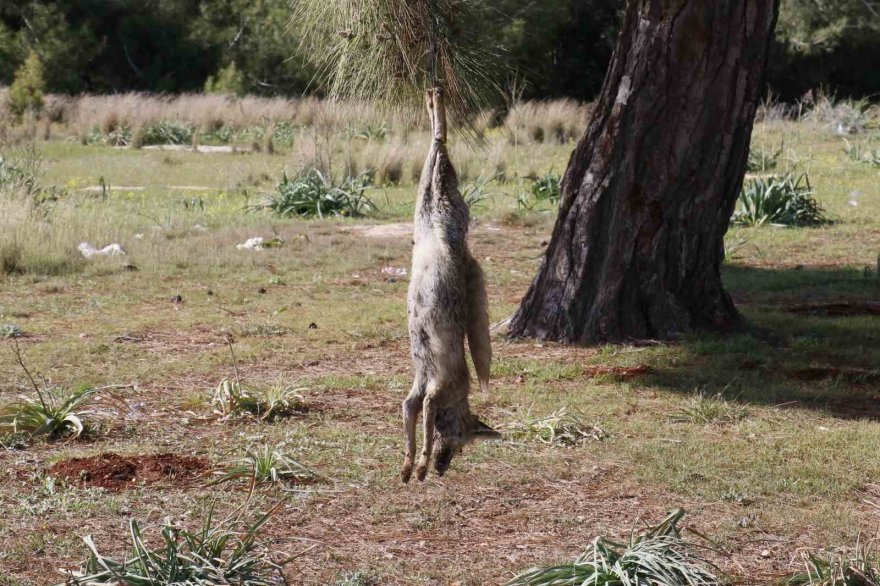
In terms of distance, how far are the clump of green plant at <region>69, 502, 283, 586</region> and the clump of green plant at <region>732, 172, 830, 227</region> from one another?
11685 mm

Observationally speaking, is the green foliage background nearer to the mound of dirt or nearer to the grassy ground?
the grassy ground

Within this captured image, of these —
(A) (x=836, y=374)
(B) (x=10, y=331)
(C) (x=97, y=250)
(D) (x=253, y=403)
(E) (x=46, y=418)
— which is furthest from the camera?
(C) (x=97, y=250)

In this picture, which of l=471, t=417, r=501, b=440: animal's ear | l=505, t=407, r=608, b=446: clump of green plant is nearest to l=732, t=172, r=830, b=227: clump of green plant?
l=505, t=407, r=608, b=446: clump of green plant

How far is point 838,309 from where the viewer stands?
9.99 m

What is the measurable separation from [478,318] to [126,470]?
126 inches

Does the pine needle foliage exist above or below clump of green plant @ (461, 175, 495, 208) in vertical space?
above

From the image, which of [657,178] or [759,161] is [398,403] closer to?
[657,178]

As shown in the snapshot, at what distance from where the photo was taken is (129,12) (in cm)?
4084

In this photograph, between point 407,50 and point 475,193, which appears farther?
point 475,193

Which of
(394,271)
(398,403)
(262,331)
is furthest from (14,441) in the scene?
(394,271)

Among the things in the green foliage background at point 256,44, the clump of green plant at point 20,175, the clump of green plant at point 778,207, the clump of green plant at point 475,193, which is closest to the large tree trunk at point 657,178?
the clump of green plant at point 778,207

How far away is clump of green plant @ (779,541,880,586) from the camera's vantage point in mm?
4117

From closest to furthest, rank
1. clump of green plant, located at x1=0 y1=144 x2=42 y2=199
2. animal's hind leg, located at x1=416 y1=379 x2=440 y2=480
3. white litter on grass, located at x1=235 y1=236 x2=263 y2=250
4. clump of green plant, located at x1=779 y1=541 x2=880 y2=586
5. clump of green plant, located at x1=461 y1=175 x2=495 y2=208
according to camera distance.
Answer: animal's hind leg, located at x1=416 y1=379 x2=440 y2=480 → clump of green plant, located at x1=779 y1=541 x2=880 y2=586 → white litter on grass, located at x1=235 y1=236 x2=263 y2=250 → clump of green plant, located at x1=0 y1=144 x2=42 y2=199 → clump of green plant, located at x1=461 y1=175 x2=495 y2=208

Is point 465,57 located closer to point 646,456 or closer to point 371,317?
point 646,456
